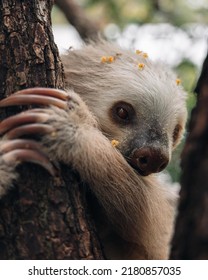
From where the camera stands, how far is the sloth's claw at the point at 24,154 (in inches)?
118

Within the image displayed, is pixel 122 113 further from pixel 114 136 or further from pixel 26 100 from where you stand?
pixel 26 100

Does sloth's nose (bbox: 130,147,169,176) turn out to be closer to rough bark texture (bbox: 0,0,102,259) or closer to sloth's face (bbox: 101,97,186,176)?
sloth's face (bbox: 101,97,186,176)

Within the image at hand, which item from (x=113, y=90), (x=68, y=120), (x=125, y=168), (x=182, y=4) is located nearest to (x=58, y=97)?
(x=68, y=120)

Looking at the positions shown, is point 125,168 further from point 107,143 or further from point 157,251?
point 157,251

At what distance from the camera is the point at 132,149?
4.07 m

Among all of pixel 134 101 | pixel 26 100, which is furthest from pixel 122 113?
pixel 26 100

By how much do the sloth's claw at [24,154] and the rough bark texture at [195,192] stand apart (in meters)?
1.02

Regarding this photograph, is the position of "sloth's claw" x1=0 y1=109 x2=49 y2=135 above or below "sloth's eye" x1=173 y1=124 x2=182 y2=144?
above

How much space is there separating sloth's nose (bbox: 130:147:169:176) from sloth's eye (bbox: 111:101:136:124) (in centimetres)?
44


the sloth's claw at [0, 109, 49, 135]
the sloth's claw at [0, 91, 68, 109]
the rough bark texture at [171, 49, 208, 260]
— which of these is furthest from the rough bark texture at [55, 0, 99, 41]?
the rough bark texture at [171, 49, 208, 260]

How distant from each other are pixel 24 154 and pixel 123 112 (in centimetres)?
160

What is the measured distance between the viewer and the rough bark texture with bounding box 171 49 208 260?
2037mm

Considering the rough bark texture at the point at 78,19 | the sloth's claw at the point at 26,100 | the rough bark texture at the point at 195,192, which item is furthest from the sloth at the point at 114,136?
the rough bark texture at the point at 78,19

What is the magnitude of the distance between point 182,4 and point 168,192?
3948 mm
